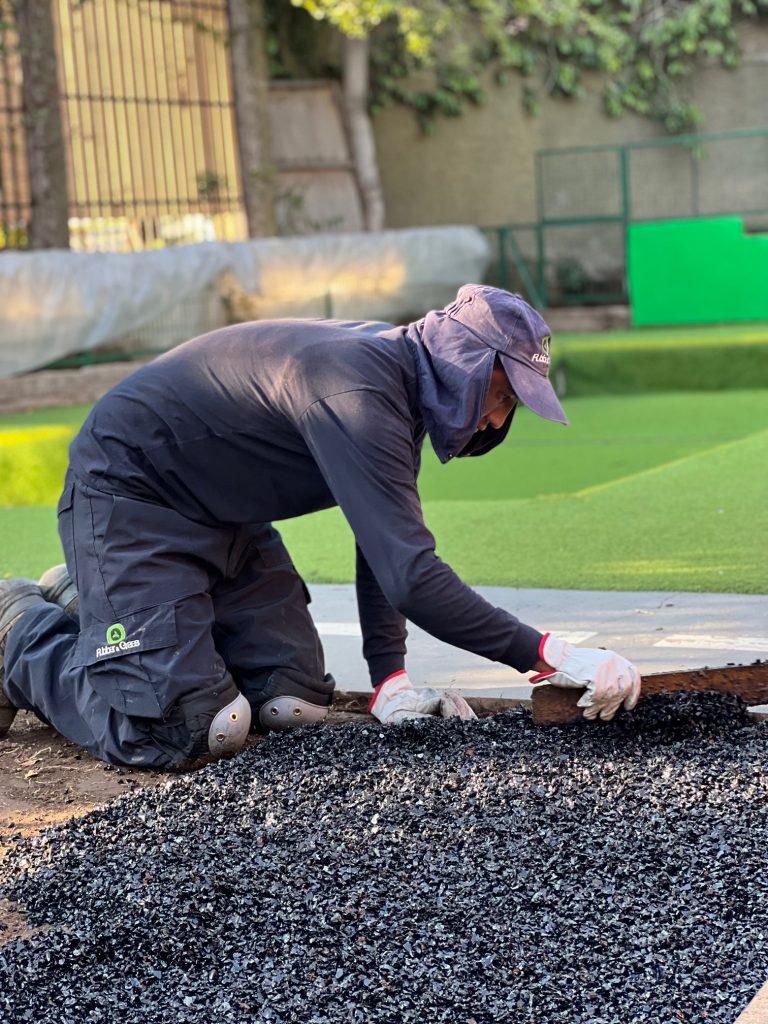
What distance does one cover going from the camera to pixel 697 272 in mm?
14555

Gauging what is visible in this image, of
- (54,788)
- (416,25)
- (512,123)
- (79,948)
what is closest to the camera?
(79,948)

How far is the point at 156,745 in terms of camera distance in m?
3.01

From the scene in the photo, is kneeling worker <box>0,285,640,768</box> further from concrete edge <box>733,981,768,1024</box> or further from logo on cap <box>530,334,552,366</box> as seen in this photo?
concrete edge <box>733,981,768,1024</box>

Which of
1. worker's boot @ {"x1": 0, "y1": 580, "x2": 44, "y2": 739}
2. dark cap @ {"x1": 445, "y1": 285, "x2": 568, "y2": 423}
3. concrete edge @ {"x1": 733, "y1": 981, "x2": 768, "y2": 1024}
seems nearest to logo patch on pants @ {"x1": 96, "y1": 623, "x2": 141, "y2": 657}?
worker's boot @ {"x1": 0, "y1": 580, "x2": 44, "y2": 739}

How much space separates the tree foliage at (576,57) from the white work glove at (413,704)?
47.0 feet

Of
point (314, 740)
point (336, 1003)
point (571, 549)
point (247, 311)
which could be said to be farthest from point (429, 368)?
point (247, 311)

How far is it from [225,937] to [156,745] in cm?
88

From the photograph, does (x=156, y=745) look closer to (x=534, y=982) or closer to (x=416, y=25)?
(x=534, y=982)

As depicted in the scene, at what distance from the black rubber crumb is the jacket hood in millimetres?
686

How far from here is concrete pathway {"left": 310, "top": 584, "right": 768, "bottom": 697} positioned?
343 cm

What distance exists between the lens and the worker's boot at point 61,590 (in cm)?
340

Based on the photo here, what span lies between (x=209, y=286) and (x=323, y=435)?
978 cm

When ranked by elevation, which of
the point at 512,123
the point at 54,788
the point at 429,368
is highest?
the point at 512,123

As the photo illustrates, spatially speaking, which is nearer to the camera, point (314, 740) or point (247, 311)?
point (314, 740)
